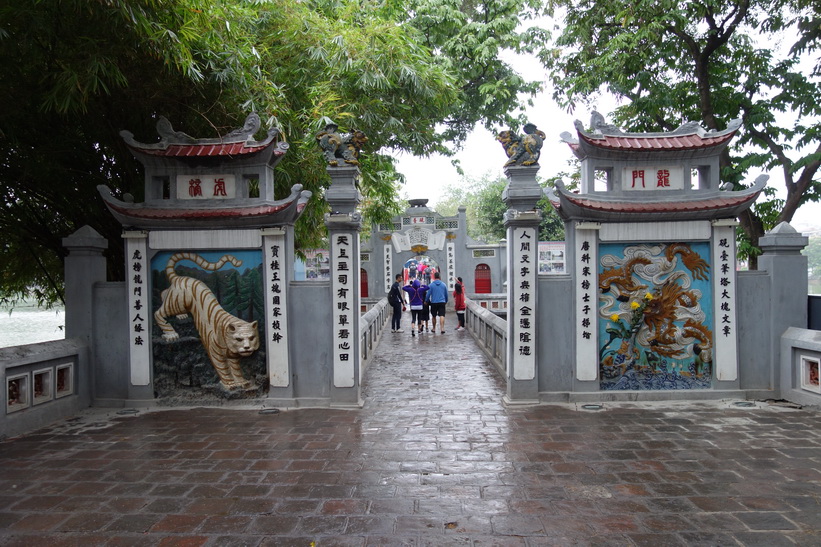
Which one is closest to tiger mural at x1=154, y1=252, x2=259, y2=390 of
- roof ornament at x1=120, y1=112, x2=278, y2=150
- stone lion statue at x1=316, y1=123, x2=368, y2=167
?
roof ornament at x1=120, y1=112, x2=278, y2=150

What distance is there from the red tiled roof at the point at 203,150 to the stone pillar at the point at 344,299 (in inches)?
40.5

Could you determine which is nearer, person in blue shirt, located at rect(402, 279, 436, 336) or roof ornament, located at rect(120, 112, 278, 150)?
roof ornament, located at rect(120, 112, 278, 150)

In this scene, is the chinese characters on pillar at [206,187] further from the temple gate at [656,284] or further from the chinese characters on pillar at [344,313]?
the temple gate at [656,284]

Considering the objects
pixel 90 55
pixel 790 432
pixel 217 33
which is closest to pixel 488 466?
pixel 790 432

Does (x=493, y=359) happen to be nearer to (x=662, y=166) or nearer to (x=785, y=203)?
(x=662, y=166)

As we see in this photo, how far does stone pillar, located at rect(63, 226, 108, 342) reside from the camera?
6938 millimetres

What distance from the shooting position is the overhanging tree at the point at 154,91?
554cm

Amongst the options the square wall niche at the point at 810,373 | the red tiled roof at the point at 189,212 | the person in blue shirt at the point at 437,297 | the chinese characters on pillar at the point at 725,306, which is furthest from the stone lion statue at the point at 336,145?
the person in blue shirt at the point at 437,297

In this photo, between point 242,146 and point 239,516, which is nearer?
point 239,516

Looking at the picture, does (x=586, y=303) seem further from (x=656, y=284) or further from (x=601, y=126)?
(x=601, y=126)

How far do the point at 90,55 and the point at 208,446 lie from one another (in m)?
4.01

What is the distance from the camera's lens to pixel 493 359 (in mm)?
9609

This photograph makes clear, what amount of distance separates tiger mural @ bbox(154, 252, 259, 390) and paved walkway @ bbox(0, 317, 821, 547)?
1.82 ft

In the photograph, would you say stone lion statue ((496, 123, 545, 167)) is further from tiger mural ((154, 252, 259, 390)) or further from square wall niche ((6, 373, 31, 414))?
square wall niche ((6, 373, 31, 414))
